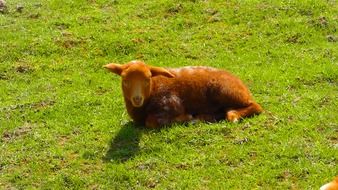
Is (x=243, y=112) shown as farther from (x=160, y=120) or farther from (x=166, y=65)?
(x=166, y=65)

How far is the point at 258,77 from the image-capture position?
12.5 meters

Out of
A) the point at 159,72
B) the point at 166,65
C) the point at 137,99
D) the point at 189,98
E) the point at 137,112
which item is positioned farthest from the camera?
the point at 166,65

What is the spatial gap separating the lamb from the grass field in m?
0.23

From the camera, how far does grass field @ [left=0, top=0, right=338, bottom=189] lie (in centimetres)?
890

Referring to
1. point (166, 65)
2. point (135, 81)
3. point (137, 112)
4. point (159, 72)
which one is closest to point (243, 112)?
point (159, 72)

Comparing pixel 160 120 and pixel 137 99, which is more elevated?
pixel 137 99

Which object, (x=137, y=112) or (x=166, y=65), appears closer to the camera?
(x=137, y=112)

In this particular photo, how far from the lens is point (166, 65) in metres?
13.6

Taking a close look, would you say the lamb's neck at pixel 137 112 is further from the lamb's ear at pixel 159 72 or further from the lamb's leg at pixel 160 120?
the lamb's ear at pixel 159 72

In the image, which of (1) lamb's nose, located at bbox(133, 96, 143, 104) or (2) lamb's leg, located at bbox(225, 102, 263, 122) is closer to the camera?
(1) lamb's nose, located at bbox(133, 96, 143, 104)

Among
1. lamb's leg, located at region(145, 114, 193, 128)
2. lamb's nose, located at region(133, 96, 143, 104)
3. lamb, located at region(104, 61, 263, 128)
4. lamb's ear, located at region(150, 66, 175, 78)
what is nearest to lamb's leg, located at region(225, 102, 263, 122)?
lamb, located at region(104, 61, 263, 128)

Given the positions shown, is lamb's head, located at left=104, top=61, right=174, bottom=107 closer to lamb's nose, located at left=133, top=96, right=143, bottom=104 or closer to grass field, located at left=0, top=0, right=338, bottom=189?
lamb's nose, located at left=133, top=96, right=143, bottom=104

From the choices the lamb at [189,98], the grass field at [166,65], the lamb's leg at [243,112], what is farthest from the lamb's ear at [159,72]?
the lamb's leg at [243,112]

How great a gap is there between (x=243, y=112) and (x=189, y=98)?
90 centimetres
